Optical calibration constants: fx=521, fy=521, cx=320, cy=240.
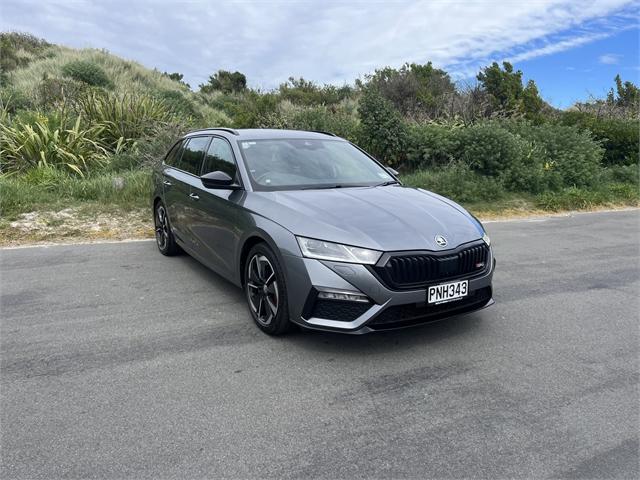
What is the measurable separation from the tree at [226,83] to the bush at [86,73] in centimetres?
978

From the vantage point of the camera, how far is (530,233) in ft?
28.0

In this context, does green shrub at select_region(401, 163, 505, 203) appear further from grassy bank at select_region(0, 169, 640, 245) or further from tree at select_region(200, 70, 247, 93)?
tree at select_region(200, 70, 247, 93)

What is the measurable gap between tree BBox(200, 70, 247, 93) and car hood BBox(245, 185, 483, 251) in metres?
28.6

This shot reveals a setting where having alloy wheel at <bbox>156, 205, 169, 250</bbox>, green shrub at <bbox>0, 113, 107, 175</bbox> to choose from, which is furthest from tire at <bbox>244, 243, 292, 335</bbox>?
green shrub at <bbox>0, 113, 107, 175</bbox>

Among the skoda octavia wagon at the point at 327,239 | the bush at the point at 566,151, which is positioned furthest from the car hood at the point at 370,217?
the bush at the point at 566,151

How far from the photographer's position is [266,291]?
3965 mm

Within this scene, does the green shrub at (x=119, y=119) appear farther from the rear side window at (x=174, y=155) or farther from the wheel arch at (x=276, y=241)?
the wheel arch at (x=276, y=241)

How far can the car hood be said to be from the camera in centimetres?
362

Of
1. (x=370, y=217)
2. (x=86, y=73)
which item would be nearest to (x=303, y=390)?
(x=370, y=217)

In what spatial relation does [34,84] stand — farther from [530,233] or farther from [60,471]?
[60,471]

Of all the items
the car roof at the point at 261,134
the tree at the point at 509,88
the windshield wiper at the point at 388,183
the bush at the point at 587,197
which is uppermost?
the tree at the point at 509,88

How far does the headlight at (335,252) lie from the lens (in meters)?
3.50

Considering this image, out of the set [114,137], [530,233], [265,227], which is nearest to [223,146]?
[265,227]

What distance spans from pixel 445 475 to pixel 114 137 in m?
11.7
